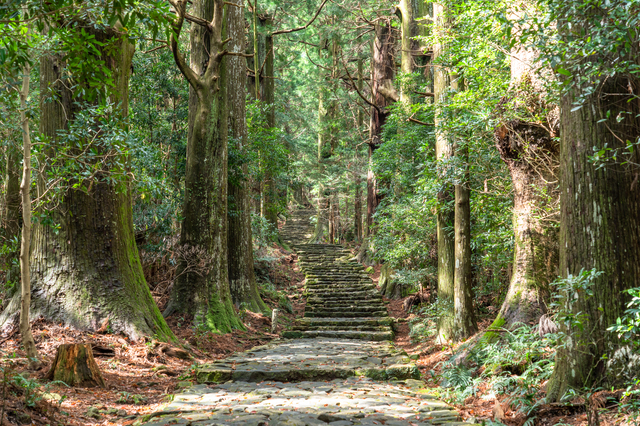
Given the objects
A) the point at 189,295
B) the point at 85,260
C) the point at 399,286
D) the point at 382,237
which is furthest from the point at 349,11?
the point at 85,260

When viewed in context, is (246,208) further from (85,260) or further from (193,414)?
(193,414)

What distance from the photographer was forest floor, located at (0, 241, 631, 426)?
3949mm

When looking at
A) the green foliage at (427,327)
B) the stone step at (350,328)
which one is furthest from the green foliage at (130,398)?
the stone step at (350,328)

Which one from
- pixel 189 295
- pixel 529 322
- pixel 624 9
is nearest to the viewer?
pixel 624 9

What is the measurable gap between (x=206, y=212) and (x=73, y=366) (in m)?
4.68

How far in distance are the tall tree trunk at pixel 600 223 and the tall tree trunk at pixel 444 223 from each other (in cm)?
393

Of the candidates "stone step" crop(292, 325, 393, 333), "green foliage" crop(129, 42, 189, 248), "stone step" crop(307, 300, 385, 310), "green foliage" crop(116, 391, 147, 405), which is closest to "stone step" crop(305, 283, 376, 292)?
"stone step" crop(307, 300, 385, 310)

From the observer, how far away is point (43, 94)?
21.0 ft

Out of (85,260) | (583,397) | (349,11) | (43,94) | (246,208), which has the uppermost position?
(349,11)

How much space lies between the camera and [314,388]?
601 centimetres

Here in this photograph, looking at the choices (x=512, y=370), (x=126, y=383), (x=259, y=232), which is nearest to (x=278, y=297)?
(x=259, y=232)

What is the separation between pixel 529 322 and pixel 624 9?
13.7ft

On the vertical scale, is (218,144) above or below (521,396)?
above

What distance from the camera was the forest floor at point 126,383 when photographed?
395 cm
